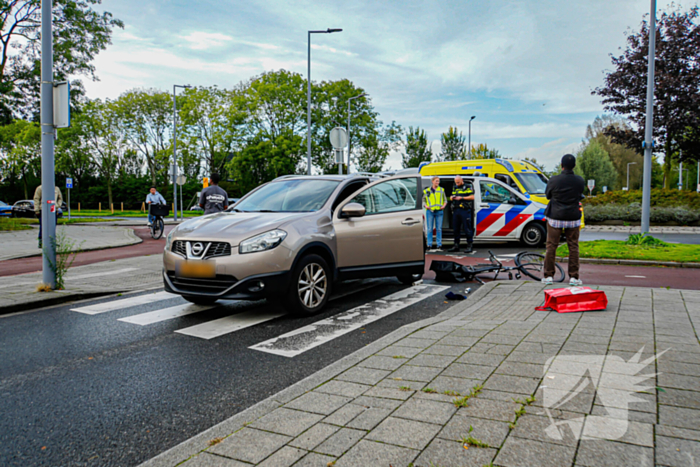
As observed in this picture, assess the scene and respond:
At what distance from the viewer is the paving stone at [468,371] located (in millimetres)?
3629

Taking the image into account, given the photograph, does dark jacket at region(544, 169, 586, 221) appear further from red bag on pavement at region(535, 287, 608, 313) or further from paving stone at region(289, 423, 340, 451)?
paving stone at region(289, 423, 340, 451)

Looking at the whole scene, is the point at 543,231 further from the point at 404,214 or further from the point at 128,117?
the point at 128,117

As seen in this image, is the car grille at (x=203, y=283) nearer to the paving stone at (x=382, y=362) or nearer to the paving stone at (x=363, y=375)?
the paving stone at (x=382, y=362)

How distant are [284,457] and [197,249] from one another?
3691 millimetres

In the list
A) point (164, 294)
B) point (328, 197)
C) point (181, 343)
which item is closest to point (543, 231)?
point (328, 197)

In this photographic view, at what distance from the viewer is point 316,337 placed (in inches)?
206

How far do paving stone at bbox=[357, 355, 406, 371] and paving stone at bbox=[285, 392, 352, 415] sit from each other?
654mm

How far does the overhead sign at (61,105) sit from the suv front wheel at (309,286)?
420cm

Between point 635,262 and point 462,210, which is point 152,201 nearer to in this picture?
point 462,210

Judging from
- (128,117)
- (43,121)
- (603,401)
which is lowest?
(603,401)

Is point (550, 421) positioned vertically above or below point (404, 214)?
below

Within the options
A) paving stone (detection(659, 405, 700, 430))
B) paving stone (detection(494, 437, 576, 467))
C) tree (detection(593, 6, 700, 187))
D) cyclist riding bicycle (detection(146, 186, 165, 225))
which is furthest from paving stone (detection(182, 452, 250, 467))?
tree (detection(593, 6, 700, 187))

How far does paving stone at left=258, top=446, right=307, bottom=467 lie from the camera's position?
2.49 metres

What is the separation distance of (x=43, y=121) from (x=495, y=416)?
725 centimetres
